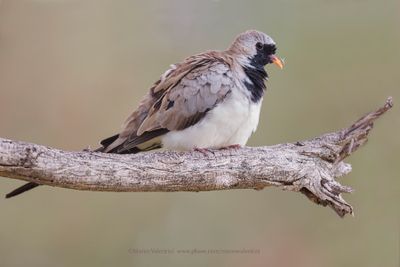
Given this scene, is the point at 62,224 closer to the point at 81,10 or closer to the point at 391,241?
the point at 81,10

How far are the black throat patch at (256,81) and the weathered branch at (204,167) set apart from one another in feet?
1.65

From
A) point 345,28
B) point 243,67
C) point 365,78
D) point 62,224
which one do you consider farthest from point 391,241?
point 62,224

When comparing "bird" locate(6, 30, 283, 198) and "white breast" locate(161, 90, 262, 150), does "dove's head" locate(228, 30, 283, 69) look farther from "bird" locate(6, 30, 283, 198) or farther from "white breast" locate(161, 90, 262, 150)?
"white breast" locate(161, 90, 262, 150)

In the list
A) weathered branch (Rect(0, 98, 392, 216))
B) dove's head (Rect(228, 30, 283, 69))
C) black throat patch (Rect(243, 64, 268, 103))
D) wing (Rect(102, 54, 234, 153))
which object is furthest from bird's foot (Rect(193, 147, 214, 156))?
dove's head (Rect(228, 30, 283, 69))

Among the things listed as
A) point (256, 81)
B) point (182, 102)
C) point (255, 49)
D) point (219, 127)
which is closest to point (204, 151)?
point (219, 127)

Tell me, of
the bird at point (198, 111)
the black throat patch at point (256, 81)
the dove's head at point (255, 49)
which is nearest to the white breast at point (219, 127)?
the bird at point (198, 111)

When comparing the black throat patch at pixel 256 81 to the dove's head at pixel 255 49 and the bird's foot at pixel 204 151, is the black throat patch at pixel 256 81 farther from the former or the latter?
the bird's foot at pixel 204 151

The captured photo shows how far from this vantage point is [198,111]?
4789 millimetres

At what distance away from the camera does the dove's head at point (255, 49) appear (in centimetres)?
525

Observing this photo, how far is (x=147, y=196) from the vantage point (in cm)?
724

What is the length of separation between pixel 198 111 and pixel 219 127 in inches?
7.2

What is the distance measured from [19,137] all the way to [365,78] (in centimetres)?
354

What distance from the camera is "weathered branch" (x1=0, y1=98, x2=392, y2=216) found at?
12.2ft

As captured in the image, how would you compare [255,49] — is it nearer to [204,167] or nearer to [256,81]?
[256,81]
